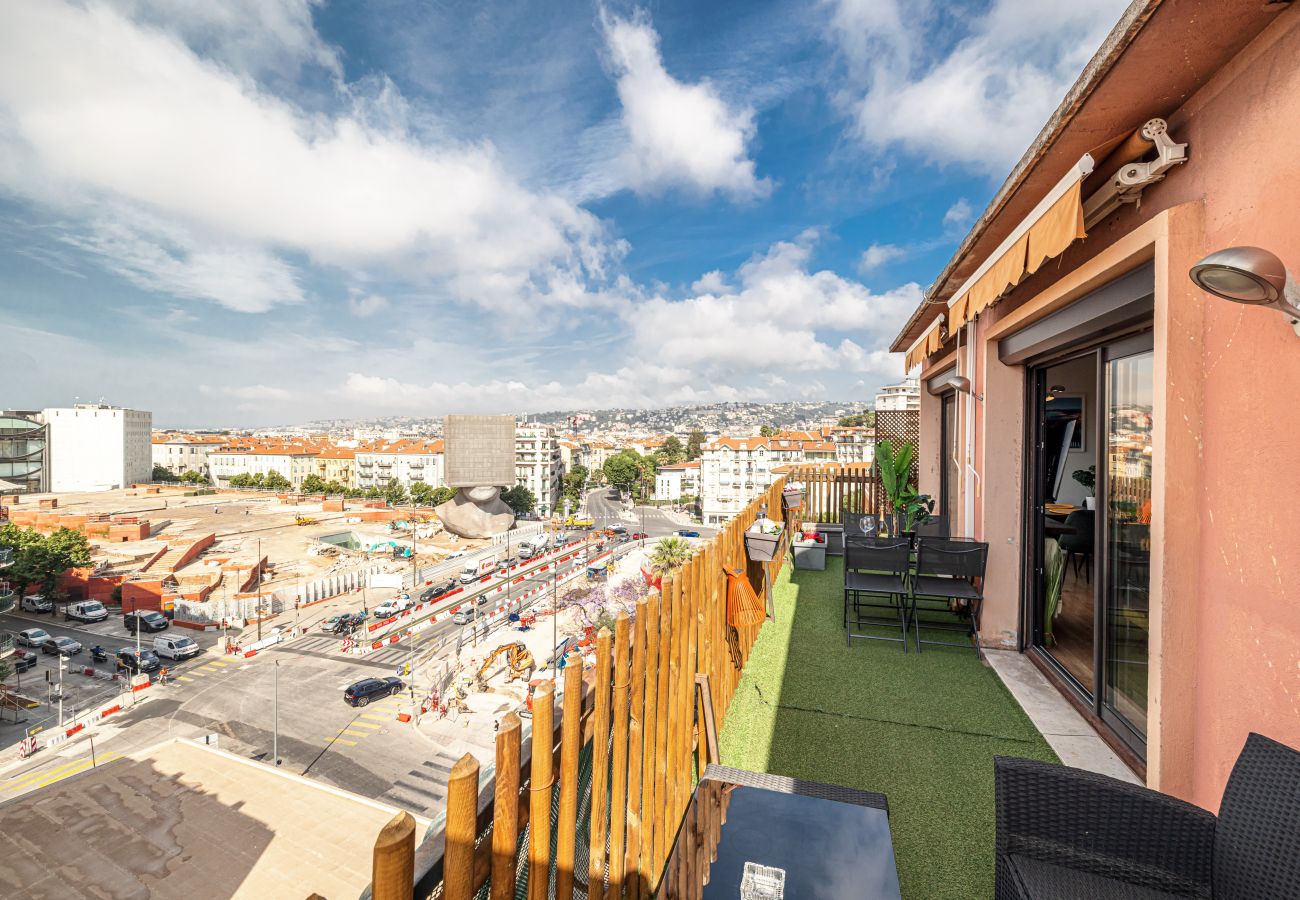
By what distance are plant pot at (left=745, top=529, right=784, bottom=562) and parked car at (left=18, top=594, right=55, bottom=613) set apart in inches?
2013

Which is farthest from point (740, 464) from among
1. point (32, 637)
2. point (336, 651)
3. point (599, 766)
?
point (599, 766)

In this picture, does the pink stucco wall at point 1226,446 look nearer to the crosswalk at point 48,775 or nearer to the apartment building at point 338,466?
the crosswalk at point 48,775

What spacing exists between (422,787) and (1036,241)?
24.3 m

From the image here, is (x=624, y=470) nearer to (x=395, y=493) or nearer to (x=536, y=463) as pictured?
(x=536, y=463)

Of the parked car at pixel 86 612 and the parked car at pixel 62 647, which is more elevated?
the parked car at pixel 86 612

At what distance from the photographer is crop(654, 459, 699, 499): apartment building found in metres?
84.7

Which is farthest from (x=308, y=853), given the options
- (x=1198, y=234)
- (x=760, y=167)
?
(x=760, y=167)

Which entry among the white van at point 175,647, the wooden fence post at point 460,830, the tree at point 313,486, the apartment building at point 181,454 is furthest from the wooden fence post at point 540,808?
the apartment building at point 181,454

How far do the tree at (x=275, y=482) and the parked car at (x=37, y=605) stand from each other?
5273cm

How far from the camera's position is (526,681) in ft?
88.1

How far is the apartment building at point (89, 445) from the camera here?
242ft

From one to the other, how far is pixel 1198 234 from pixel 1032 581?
9.64ft

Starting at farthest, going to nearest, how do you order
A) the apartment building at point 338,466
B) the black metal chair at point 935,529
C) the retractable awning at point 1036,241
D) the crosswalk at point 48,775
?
the apartment building at point 338,466 → the crosswalk at point 48,775 → the black metal chair at point 935,529 → the retractable awning at point 1036,241

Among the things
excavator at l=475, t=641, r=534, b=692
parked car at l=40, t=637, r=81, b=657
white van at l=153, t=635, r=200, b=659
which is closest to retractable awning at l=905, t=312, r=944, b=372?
excavator at l=475, t=641, r=534, b=692
